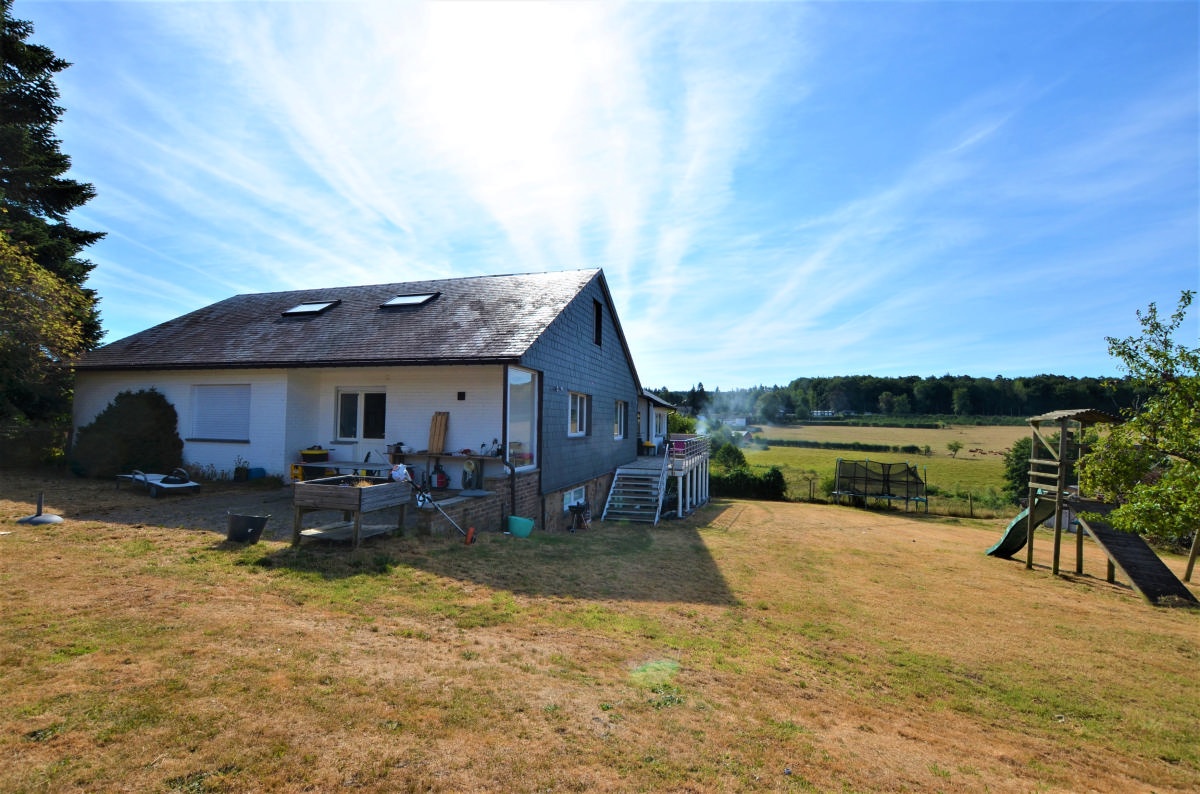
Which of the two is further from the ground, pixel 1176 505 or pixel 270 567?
pixel 1176 505

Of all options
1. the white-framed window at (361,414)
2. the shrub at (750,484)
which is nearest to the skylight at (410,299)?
the white-framed window at (361,414)

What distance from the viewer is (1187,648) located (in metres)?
7.73

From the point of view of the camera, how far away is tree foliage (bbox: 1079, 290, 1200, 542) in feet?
22.3

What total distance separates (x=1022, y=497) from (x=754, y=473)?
13.3 meters

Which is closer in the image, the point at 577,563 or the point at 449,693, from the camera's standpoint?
the point at 449,693

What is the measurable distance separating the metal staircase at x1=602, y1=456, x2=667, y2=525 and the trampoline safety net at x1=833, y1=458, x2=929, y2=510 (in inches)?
502

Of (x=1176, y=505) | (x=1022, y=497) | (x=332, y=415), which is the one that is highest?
(x=332, y=415)

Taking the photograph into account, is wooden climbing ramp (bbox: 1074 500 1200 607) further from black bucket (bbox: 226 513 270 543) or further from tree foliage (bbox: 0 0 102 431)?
tree foliage (bbox: 0 0 102 431)

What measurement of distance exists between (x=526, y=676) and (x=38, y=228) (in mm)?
24225

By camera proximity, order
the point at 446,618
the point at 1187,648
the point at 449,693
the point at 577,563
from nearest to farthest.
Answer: the point at 449,693
the point at 446,618
the point at 1187,648
the point at 577,563

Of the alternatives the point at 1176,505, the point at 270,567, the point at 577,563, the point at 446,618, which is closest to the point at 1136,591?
the point at 1176,505

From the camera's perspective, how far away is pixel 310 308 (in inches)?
634

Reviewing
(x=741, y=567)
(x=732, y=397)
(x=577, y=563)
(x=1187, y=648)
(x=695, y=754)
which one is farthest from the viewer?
(x=732, y=397)

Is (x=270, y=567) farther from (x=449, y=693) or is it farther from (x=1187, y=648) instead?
(x=1187, y=648)
